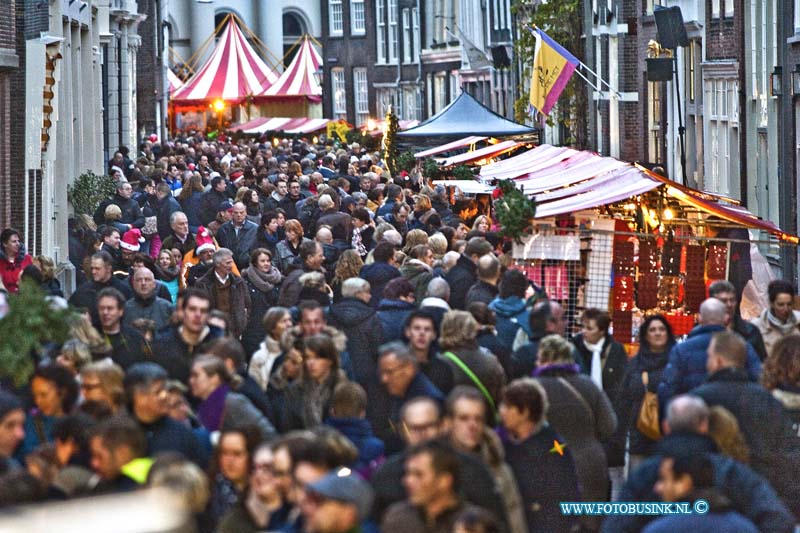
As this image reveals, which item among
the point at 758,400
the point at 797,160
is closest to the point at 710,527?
the point at 758,400

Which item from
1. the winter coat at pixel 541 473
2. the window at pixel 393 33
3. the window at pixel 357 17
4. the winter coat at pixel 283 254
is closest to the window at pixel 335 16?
the window at pixel 357 17

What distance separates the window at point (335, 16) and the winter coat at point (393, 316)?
217 ft

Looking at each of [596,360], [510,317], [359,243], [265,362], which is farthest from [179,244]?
[596,360]

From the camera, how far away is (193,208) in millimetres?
24219

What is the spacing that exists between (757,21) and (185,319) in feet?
51.9

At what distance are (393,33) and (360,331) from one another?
198 ft

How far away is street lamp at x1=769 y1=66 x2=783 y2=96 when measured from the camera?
2236cm

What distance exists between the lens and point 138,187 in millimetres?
27062

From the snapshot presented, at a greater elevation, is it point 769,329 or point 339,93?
point 339,93

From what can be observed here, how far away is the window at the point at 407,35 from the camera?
7006 cm

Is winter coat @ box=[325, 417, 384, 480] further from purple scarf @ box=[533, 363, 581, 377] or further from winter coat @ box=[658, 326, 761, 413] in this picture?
winter coat @ box=[658, 326, 761, 413]

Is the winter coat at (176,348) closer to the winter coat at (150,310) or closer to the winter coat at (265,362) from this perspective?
the winter coat at (265,362)

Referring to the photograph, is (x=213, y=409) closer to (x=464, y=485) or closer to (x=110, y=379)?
(x=110, y=379)

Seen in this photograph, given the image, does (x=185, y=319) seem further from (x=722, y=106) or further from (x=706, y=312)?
(x=722, y=106)
